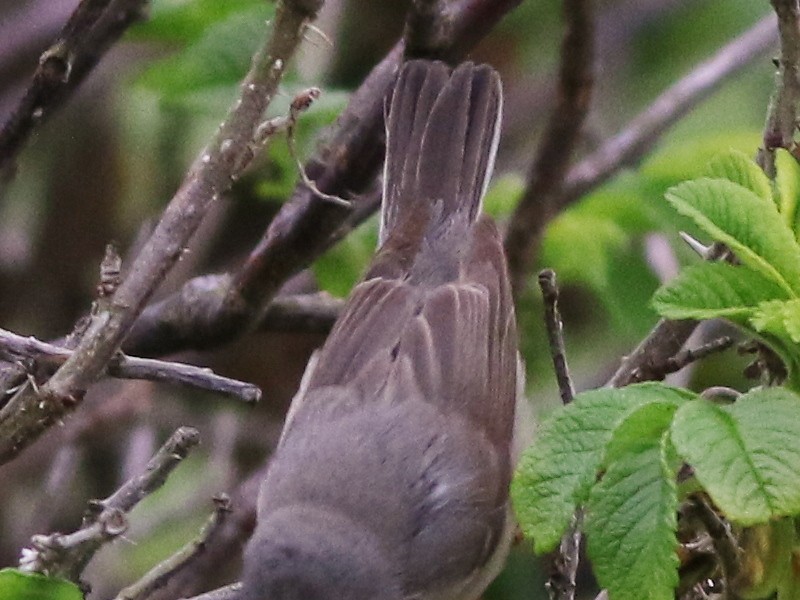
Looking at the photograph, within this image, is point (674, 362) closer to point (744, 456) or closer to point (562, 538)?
point (562, 538)

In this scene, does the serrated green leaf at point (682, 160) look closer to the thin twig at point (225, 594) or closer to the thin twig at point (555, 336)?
the thin twig at point (555, 336)

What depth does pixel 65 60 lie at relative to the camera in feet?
7.91

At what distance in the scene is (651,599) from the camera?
1680mm

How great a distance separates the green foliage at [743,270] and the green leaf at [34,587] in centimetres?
90

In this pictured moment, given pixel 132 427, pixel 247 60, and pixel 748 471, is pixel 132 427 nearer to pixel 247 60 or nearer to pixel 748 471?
pixel 247 60

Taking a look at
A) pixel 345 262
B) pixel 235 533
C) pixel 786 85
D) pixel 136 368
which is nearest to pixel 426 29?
pixel 786 85

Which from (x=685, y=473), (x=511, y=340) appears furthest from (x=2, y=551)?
(x=685, y=473)

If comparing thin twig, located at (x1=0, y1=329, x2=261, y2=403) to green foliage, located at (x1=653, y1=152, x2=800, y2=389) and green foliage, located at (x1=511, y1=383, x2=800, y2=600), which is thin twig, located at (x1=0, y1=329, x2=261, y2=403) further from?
green foliage, located at (x1=653, y1=152, x2=800, y2=389)

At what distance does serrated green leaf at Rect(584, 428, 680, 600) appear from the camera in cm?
168

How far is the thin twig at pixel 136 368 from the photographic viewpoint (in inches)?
82.0

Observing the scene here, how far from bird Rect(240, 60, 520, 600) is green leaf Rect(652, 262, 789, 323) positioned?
43.7 inches

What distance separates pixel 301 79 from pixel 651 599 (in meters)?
1.87

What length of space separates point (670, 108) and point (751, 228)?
210cm

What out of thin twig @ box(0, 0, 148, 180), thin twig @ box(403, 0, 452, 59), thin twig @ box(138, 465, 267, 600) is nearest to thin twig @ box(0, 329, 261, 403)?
thin twig @ box(0, 0, 148, 180)
